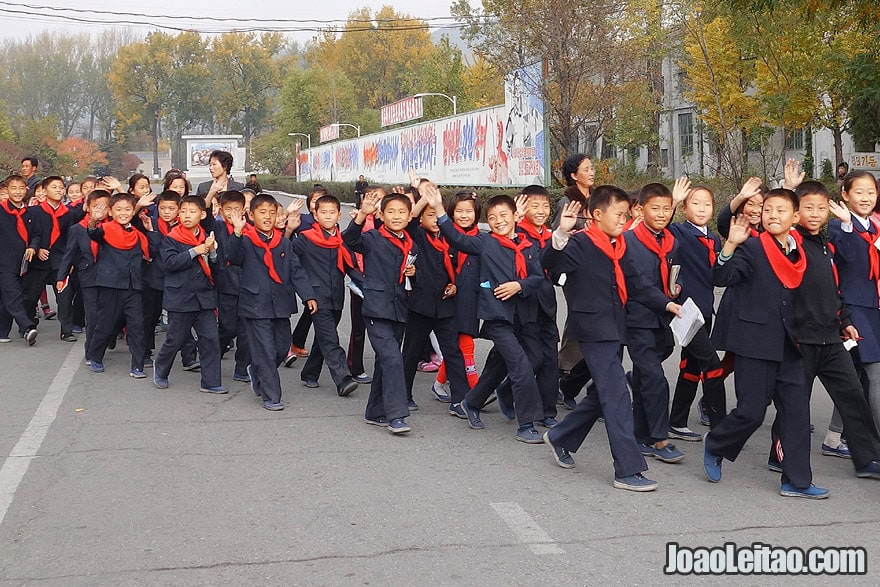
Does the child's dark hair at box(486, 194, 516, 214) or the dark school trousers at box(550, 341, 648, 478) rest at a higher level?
the child's dark hair at box(486, 194, 516, 214)

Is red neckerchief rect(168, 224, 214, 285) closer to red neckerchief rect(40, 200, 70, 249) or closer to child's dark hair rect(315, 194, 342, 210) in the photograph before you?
child's dark hair rect(315, 194, 342, 210)

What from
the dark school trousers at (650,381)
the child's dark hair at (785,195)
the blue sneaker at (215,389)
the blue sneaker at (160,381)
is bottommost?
the blue sneaker at (215,389)

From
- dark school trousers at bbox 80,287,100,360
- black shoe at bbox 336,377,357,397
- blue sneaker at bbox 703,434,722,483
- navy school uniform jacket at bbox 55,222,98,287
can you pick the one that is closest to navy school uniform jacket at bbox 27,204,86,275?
navy school uniform jacket at bbox 55,222,98,287

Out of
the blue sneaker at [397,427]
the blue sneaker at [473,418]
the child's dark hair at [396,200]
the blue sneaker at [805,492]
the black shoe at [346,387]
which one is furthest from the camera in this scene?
the black shoe at [346,387]

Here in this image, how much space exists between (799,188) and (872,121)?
20.2m

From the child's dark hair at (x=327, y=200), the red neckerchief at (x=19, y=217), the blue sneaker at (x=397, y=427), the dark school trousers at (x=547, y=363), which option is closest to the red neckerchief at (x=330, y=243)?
the child's dark hair at (x=327, y=200)

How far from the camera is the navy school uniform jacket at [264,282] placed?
818 centimetres

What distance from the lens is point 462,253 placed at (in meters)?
7.54

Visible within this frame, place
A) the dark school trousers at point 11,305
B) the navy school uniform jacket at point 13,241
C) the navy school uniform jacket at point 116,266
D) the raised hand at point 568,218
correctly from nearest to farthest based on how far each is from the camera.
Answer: the raised hand at point 568,218 → the navy school uniform jacket at point 116,266 → the dark school trousers at point 11,305 → the navy school uniform jacket at point 13,241

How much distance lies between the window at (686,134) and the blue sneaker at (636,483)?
40389mm

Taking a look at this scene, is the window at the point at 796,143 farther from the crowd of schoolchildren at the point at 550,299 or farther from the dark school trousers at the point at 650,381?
the dark school trousers at the point at 650,381

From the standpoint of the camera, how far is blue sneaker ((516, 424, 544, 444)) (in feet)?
22.5

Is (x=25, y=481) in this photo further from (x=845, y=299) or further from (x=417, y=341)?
(x=845, y=299)

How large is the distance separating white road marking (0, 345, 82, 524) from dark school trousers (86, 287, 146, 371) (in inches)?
17.0
